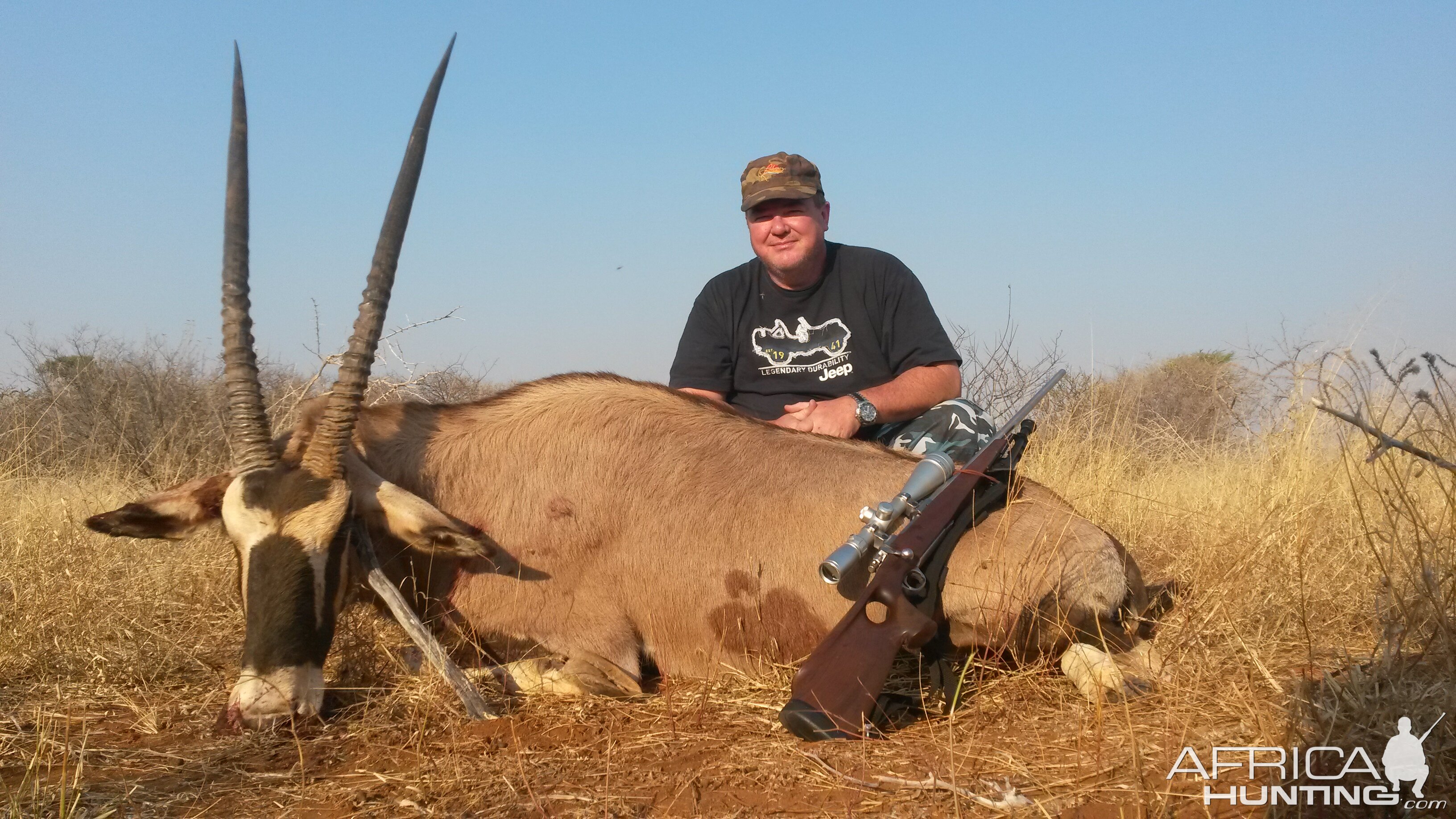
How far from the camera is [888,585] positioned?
329 cm

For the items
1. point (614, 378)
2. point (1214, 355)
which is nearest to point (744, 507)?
point (614, 378)

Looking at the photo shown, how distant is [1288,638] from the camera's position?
3.78m

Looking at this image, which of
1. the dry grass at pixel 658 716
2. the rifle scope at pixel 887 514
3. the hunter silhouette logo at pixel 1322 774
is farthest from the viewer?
the rifle scope at pixel 887 514

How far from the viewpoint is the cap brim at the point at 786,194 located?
5.41 meters

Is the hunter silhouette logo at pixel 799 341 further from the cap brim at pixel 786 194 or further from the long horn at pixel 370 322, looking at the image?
the long horn at pixel 370 322

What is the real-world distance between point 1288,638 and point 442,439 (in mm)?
3471

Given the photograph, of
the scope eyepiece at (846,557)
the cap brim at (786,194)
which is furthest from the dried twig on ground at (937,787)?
the cap brim at (786,194)

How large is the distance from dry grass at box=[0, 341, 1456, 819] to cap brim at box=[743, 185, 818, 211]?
8.79ft

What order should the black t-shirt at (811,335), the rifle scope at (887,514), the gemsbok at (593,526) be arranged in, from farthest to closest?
the black t-shirt at (811,335) → the gemsbok at (593,526) → the rifle scope at (887,514)

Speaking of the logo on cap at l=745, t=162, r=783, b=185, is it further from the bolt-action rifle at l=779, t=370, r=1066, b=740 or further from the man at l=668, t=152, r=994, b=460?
the bolt-action rifle at l=779, t=370, r=1066, b=740

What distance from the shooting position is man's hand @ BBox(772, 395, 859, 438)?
4.75 m

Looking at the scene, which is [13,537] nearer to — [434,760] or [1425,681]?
[434,760]

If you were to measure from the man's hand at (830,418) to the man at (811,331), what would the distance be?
0.56 feet

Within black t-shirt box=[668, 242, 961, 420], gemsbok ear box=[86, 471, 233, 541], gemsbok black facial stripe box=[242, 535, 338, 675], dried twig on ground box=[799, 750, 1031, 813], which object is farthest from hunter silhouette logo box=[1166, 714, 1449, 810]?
gemsbok ear box=[86, 471, 233, 541]
